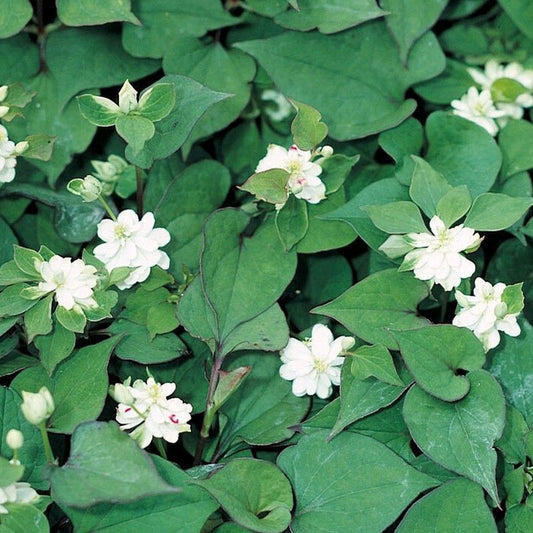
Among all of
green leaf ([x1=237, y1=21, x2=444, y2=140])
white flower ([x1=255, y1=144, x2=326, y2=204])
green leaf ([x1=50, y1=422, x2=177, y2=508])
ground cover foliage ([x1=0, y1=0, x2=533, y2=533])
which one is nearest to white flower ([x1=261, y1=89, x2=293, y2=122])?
ground cover foliage ([x1=0, y1=0, x2=533, y2=533])

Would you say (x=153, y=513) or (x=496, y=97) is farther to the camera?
(x=496, y=97)

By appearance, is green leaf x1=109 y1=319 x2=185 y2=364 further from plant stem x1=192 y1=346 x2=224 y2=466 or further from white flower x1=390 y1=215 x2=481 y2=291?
white flower x1=390 y1=215 x2=481 y2=291

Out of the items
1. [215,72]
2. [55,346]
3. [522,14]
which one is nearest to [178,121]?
[215,72]

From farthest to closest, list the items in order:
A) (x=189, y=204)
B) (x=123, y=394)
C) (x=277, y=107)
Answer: (x=277, y=107)
(x=189, y=204)
(x=123, y=394)

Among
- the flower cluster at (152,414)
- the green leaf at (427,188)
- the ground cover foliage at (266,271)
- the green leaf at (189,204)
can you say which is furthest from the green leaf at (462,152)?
the flower cluster at (152,414)

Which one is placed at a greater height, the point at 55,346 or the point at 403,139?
the point at 403,139

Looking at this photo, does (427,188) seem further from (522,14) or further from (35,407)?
(35,407)

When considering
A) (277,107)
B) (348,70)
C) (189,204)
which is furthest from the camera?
(277,107)
